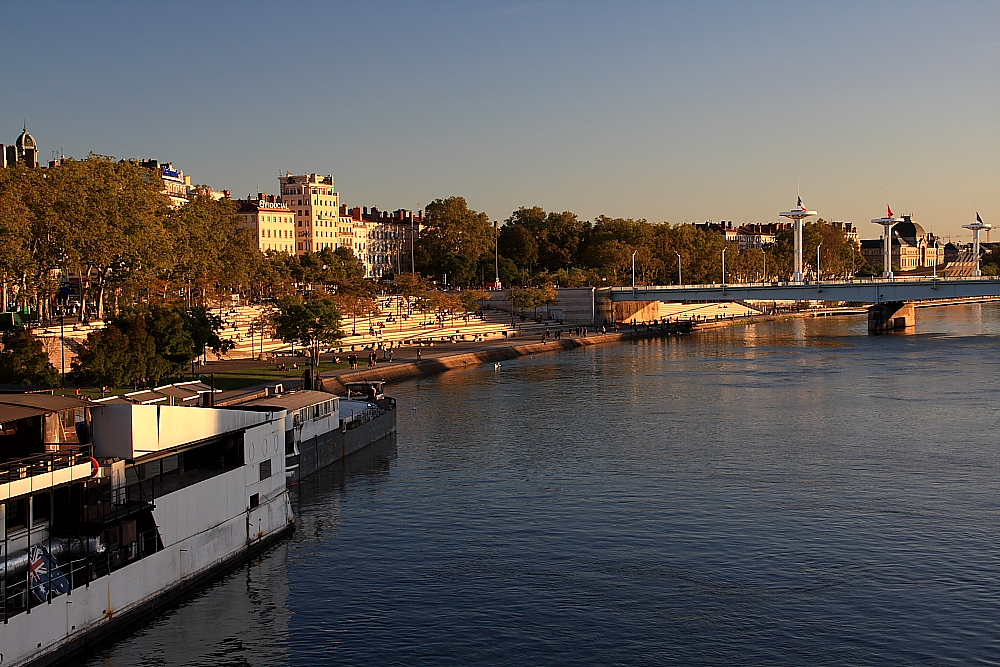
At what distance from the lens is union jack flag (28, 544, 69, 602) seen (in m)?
18.3

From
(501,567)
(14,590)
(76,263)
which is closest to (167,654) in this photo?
(14,590)

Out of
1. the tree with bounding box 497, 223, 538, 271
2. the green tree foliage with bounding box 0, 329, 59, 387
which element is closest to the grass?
the green tree foliage with bounding box 0, 329, 59, 387

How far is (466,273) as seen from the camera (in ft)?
445

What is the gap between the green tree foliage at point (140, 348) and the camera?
45875 millimetres

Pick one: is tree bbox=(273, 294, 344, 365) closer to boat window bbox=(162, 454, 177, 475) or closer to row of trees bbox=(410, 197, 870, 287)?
boat window bbox=(162, 454, 177, 475)

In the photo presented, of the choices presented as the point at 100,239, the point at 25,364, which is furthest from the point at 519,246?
the point at 25,364

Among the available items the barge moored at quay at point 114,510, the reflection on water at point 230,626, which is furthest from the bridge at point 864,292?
the barge moored at quay at point 114,510

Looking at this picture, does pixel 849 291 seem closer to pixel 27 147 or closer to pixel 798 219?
pixel 798 219

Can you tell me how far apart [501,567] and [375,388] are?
2355 cm

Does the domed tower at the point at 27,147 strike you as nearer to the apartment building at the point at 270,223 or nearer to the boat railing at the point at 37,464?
the apartment building at the point at 270,223

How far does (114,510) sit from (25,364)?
85.5ft

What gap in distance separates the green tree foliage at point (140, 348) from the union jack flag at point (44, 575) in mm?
25582

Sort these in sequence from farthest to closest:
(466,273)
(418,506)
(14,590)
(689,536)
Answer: (466,273) → (418,506) → (689,536) → (14,590)

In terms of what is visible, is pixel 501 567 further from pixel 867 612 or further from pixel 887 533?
pixel 887 533
